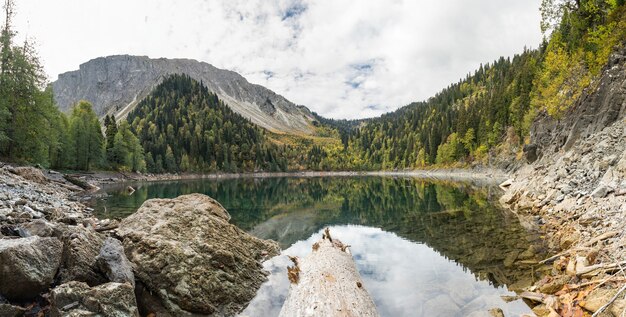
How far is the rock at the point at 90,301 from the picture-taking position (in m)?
6.18

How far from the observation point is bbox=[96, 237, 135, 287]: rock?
817 cm

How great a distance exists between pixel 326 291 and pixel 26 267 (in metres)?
7.02

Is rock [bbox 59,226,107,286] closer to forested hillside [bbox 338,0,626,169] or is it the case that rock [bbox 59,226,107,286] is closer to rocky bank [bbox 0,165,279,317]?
rocky bank [bbox 0,165,279,317]

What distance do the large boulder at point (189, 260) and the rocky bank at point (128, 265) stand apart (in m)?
0.03

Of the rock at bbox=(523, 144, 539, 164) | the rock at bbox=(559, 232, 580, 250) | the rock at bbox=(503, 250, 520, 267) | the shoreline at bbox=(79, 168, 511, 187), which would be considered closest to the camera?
the rock at bbox=(503, 250, 520, 267)

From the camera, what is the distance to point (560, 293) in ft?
31.6

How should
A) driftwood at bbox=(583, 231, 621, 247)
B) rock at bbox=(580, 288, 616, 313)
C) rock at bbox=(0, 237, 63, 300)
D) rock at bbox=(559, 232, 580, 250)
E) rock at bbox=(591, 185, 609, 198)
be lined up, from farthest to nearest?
1. rock at bbox=(591, 185, 609, 198)
2. rock at bbox=(559, 232, 580, 250)
3. driftwood at bbox=(583, 231, 621, 247)
4. rock at bbox=(580, 288, 616, 313)
5. rock at bbox=(0, 237, 63, 300)

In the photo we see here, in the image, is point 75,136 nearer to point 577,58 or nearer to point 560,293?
point 560,293

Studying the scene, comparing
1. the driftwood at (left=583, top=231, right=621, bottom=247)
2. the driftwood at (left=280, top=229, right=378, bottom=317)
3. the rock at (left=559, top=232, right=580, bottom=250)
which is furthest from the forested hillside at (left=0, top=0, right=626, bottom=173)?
the driftwood at (left=280, top=229, right=378, bottom=317)

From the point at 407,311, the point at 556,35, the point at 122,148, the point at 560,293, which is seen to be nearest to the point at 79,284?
the point at 407,311

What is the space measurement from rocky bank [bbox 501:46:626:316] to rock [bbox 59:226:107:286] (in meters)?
12.4

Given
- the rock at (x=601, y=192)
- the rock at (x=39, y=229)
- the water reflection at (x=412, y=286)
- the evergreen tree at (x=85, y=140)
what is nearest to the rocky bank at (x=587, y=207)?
the rock at (x=601, y=192)

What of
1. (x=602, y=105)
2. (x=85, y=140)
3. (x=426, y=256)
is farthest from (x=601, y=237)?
(x=85, y=140)

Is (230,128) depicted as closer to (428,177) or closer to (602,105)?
(428,177)
